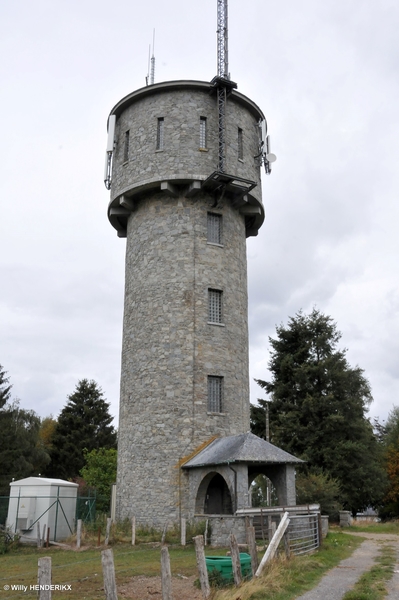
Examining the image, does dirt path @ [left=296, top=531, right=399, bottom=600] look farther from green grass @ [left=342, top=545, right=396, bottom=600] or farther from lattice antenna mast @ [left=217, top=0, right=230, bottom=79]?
lattice antenna mast @ [left=217, top=0, right=230, bottom=79]

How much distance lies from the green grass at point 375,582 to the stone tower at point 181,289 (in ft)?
18.3

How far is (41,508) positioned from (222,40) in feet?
72.1

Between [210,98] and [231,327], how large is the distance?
32.7ft

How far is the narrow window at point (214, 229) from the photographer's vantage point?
2491cm

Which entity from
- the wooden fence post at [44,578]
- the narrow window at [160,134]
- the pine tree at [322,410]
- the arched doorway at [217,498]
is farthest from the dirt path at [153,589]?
the pine tree at [322,410]

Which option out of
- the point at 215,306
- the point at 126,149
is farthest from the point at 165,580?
the point at 126,149

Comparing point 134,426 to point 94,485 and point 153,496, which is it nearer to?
point 153,496

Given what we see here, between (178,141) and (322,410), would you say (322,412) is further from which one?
(178,141)

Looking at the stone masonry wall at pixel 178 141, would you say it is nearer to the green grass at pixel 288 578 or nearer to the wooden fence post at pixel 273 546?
the wooden fence post at pixel 273 546

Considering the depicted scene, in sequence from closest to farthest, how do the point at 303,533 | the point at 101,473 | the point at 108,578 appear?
the point at 108,578
the point at 303,533
the point at 101,473

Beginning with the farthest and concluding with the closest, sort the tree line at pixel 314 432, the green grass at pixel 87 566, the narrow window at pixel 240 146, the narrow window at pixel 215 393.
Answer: the tree line at pixel 314 432 → the narrow window at pixel 240 146 → the narrow window at pixel 215 393 → the green grass at pixel 87 566

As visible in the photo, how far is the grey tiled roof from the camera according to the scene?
19062mm

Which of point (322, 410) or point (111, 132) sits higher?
point (111, 132)

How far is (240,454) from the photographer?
1900 centimetres
